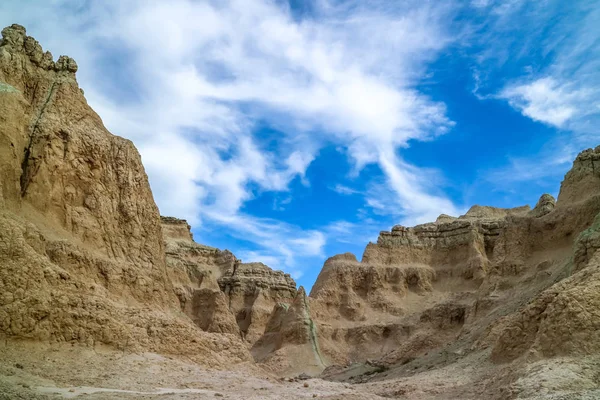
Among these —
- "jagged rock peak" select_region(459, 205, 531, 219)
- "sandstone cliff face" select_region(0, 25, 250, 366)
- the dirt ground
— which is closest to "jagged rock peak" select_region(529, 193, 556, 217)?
"jagged rock peak" select_region(459, 205, 531, 219)

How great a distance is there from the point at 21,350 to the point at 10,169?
7.09 m

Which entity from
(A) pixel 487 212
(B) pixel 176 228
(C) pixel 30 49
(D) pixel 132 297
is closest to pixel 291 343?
(B) pixel 176 228

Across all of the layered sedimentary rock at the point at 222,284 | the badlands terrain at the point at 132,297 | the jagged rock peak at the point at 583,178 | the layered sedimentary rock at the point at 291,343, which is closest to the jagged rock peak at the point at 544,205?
the badlands terrain at the point at 132,297

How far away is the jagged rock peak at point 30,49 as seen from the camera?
25.2 meters

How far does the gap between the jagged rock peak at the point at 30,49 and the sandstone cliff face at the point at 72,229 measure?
0.14ft

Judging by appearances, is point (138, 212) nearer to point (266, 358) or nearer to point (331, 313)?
point (266, 358)

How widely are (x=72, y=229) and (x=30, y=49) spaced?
8055 mm

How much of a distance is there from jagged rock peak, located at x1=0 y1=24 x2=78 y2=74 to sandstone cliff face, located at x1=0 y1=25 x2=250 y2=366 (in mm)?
42

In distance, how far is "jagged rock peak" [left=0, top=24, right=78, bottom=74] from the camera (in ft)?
82.7

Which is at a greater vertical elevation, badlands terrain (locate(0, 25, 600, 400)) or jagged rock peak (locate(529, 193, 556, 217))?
jagged rock peak (locate(529, 193, 556, 217))

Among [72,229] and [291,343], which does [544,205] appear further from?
[72,229]

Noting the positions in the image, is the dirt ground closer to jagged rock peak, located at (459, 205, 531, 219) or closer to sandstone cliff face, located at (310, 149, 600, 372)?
sandstone cliff face, located at (310, 149, 600, 372)

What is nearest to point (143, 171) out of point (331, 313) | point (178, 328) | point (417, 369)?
point (178, 328)

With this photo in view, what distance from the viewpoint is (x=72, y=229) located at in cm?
2450
